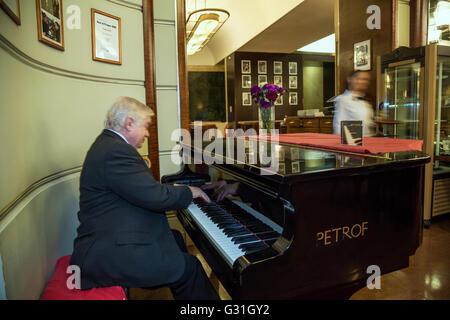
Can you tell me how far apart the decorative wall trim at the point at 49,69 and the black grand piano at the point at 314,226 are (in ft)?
3.10

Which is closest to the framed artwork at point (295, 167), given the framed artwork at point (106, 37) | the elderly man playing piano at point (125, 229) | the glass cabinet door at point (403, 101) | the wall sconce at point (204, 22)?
the elderly man playing piano at point (125, 229)

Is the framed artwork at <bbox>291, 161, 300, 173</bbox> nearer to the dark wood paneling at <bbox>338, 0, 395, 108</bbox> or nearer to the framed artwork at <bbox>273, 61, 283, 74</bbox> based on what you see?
the dark wood paneling at <bbox>338, 0, 395, 108</bbox>

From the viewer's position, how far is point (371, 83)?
434 cm

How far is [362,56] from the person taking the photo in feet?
14.5

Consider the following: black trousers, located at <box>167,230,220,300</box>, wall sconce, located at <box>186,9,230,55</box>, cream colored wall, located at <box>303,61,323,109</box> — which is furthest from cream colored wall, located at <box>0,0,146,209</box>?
cream colored wall, located at <box>303,61,323,109</box>

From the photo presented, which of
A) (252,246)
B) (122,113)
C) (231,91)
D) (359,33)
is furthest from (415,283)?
(231,91)

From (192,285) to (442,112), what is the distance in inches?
145

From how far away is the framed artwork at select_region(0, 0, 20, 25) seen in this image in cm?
95

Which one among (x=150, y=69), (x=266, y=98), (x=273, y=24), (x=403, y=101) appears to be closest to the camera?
(x=150, y=69)

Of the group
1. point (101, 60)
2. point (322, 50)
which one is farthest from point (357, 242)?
point (322, 50)

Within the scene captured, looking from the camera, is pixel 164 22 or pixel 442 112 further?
pixel 442 112

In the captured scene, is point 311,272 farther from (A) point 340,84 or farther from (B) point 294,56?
(B) point 294,56

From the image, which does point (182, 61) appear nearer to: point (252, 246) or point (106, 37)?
point (106, 37)
